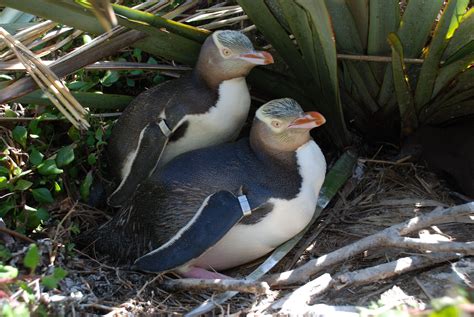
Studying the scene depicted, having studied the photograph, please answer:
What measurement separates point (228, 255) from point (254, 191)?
24cm

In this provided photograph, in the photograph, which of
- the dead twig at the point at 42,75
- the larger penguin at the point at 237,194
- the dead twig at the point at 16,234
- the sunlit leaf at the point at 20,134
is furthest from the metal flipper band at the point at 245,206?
the sunlit leaf at the point at 20,134

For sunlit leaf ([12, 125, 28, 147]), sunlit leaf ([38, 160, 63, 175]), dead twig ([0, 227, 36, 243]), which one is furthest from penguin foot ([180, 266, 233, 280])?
sunlit leaf ([12, 125, 28, 147])

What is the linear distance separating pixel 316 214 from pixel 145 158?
0.63 metres

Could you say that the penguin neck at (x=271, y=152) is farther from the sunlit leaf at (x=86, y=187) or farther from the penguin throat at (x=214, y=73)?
the sunlit leaf at (x=86, y=187)

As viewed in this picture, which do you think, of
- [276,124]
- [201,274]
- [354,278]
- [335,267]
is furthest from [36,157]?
[354,278]

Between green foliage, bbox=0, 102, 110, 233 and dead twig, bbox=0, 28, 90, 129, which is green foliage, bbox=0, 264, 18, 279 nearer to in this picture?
green foliage, bbox=0, 102, 110, 233

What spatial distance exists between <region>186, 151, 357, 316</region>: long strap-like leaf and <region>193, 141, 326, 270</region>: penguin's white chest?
0.04 metres

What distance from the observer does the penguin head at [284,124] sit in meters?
2.45

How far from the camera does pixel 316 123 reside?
2439mm

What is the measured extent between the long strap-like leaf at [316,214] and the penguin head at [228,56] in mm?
500

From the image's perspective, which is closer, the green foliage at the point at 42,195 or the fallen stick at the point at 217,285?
the fallen stick at the point at 217,285

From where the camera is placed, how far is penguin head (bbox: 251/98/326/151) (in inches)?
96.4

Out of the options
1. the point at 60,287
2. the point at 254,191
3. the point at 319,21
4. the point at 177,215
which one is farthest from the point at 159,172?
the point at 319,21

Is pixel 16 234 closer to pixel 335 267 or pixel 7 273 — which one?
pixel 7 273
